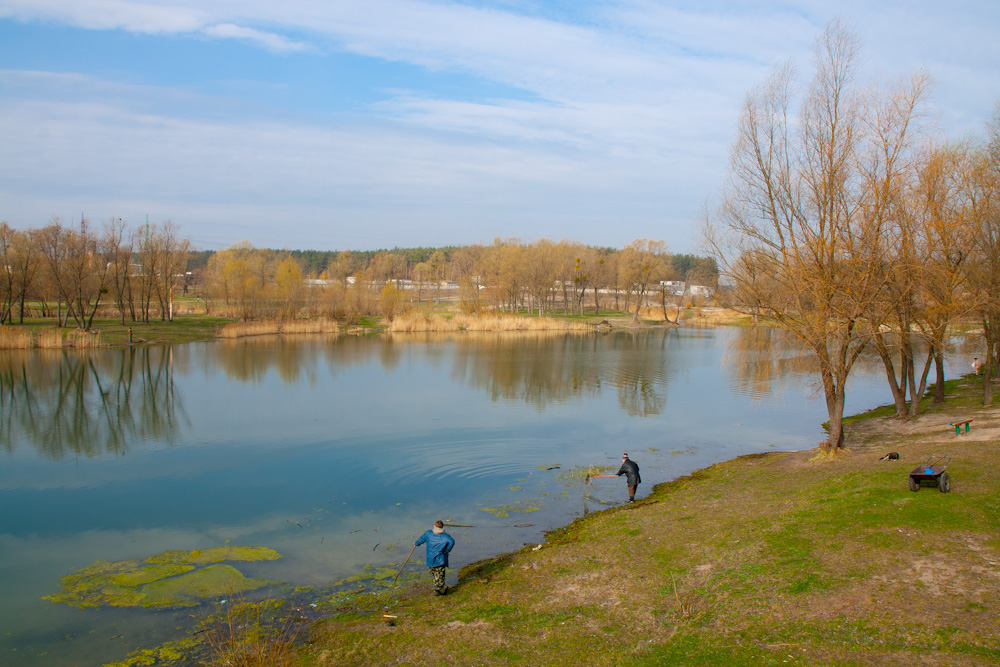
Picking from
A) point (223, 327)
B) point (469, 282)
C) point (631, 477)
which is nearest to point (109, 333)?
point (223, 327)

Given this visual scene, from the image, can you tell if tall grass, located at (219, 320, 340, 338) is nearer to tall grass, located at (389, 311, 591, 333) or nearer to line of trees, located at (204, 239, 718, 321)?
line of trees, located at (204, 239, 718, 321)

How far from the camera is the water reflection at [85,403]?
20734mm

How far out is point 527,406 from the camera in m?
26.5

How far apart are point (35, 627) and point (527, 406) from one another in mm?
19083

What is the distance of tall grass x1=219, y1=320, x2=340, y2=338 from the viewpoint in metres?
55.6

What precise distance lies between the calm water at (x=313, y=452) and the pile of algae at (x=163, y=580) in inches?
13.3

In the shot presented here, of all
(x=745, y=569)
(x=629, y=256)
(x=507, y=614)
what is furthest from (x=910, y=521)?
(x=629, y=256)

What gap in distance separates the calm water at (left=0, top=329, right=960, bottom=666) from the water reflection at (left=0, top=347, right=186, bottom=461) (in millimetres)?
141

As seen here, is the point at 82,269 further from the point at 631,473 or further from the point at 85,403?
the point at 631,473

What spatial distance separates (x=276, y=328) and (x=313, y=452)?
43.5 meters

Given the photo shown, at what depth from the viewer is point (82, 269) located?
47.7 meters

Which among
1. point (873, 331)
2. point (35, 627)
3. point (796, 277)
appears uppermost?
point (796, 277)

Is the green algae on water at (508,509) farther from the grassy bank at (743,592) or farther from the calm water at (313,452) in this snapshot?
the grassy bank at (743,592)

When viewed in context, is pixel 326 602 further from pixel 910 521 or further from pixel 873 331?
pixel 873 331
